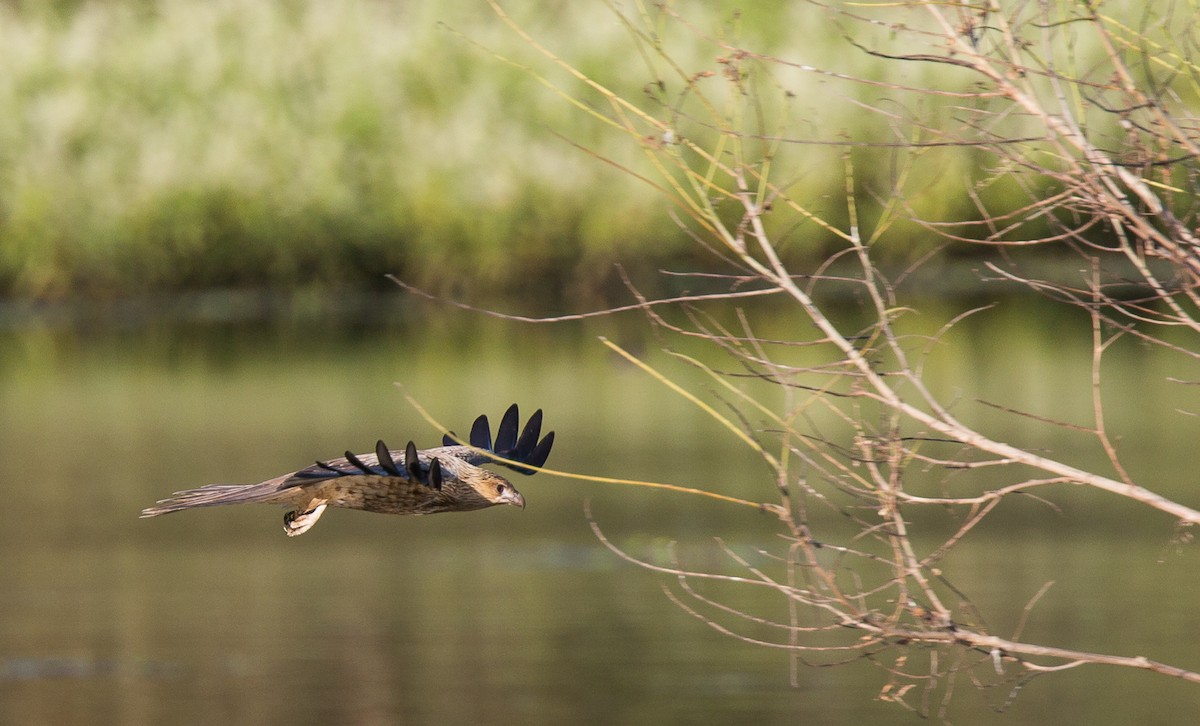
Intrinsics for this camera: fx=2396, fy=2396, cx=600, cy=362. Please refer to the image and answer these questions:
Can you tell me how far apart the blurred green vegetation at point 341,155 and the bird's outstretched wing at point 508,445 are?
2220 cm

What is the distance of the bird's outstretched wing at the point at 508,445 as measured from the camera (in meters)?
2.88

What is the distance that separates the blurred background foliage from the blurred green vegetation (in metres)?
0.03

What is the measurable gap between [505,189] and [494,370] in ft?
15.3

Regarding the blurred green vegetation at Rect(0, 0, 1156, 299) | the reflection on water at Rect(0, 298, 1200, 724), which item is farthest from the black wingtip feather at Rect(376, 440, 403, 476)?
the blurred green vegetation at Rect(0, 0, 1156, 299)

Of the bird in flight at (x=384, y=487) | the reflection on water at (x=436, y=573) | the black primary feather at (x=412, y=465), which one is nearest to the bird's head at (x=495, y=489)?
the bird in flight at (x=384, y=487)

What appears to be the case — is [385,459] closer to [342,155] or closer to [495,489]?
[495,489]

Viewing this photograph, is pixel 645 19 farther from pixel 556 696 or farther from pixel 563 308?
pixel 563 308

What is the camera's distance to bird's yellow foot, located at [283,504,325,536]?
261 centimetres

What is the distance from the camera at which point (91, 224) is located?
88.7 ft

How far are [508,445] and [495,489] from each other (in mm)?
143

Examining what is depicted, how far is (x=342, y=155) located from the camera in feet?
91.1

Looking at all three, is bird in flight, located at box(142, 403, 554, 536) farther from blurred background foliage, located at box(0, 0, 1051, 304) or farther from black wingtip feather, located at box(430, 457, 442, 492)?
blurred background foliage, located at box(0, 0, 1051, 304)

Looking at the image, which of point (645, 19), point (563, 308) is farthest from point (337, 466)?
point (563, 308)

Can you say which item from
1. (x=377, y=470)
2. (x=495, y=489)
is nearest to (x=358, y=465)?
(x=377, y=470)
